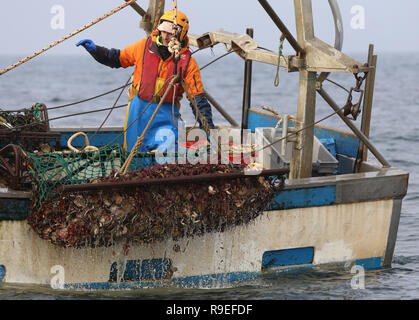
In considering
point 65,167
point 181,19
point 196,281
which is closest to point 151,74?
point 181,19

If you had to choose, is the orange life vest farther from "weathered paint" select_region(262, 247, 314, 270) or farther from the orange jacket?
"weathered paint" select_region(262, 247, 314, 270)

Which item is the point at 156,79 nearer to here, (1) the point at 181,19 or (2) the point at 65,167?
(1) the point at 181,19

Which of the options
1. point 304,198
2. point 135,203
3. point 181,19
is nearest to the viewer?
point 135,203

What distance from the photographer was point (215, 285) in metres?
7.43

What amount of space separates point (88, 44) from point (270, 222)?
2.71m

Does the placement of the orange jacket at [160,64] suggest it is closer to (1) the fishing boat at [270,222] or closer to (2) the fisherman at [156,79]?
(2) the fisherman at [156,79]

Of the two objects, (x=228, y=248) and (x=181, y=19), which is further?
(x=181, y=19)

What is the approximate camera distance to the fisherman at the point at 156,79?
768 centimetres

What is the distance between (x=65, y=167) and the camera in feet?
22.0

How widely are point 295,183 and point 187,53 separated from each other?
1801 millimetres

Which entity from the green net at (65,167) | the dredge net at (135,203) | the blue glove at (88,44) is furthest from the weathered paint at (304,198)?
the blue glove at (88,44)

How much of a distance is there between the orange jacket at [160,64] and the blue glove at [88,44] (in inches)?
12.7

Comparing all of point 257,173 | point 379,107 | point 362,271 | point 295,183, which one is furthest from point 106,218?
point 379,107

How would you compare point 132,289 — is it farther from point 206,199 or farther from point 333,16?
point 333,16
